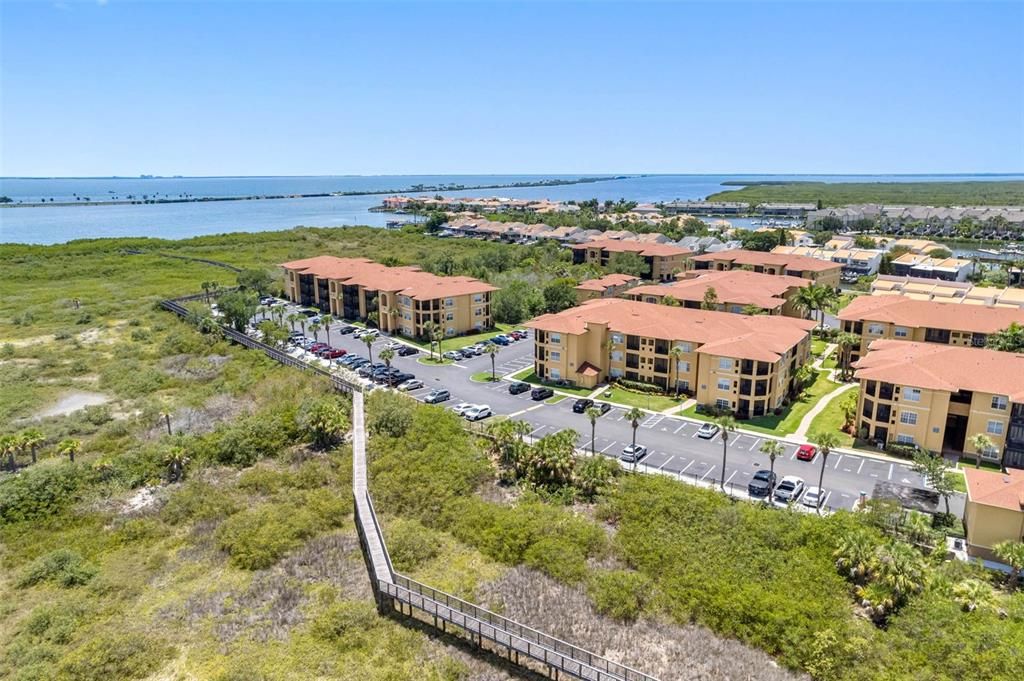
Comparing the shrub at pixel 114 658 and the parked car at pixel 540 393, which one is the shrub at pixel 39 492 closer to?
the shrub at pixel 114 658

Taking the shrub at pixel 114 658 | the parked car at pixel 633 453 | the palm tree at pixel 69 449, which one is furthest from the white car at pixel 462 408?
the shrub at pixel 114 658

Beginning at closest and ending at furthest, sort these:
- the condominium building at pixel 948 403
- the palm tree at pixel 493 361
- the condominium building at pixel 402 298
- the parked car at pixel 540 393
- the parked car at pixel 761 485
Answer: the parked car at pixel 761 485
the condominium building at pixel 948 403
the parked car at pixel 540 393
the palm tree at pixel 493 361
the condominium building at pixel 402 298

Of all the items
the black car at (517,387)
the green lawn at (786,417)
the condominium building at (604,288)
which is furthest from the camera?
the condominium building at (604,288)

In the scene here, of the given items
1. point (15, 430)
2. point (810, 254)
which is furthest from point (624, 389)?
point (810, 254)

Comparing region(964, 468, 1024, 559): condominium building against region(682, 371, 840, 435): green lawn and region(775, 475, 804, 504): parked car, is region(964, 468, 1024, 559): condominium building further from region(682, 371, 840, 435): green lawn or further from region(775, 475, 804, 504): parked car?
region(682, 371, 840, 435): green lawn

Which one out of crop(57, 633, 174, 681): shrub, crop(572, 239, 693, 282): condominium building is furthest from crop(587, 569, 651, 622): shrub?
crop(572, 239, 693, 282): condominium building

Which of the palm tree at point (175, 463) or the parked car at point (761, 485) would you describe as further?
the palm tree at point (175, 463)

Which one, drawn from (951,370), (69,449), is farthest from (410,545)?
(951,370)
